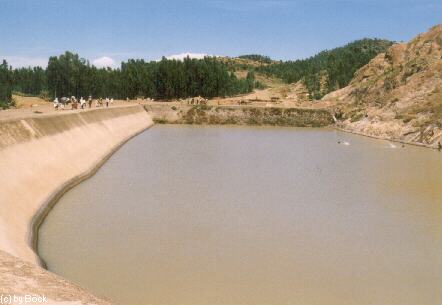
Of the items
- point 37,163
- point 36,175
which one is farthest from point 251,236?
point 37,163

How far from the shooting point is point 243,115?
9169cm

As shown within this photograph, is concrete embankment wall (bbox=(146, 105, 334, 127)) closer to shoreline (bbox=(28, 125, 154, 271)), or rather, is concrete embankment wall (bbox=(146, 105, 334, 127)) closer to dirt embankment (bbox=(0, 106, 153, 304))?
dirt embankment (bbox=(0, 106, 153, 304))

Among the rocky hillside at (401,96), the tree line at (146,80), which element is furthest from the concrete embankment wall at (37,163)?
the tree line at (146,80)

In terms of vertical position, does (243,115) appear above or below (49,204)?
above

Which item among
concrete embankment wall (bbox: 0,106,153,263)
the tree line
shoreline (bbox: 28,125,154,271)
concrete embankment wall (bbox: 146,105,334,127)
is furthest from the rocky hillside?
shoreline (bbox: 28,125,154,271)

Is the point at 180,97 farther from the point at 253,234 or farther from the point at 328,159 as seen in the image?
the point at 253,234

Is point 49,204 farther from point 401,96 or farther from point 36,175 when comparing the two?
point 401,96

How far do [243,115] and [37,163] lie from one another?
67267 mm

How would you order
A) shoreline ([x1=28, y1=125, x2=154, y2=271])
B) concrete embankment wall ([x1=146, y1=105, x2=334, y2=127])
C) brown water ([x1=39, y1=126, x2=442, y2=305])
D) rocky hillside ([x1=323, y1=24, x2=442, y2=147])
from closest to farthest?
brown water ([x1=39, y1=126, x2=442, y2=305])
shoreline ([x1=28, y1=125, x2=154, y2=271])
rocky hillside ([x1=323, y1=24, x2=442, y2=147])
concrete embankment wall ([x1=146, y1=105, x2=334, y2=127])

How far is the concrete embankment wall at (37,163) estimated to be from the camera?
1802 cm

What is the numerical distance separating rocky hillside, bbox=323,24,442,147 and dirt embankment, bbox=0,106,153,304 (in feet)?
120

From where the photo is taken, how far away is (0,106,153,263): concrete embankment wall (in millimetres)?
18016

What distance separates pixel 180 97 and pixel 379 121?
60.2m

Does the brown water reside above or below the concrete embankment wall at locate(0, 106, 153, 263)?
below
